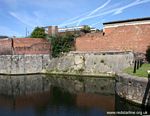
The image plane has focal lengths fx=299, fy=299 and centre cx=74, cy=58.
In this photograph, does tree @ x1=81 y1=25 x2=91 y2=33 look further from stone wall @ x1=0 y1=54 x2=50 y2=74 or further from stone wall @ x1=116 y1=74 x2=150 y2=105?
stone wall @ x1=116 y1=74 x2=150 y2=105

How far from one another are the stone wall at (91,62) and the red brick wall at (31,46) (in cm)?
181

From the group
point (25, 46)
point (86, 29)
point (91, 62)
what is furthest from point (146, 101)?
point (86, 29)

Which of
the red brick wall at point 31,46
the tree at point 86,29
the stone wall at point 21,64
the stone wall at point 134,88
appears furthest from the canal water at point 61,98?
the tree at point 86,29

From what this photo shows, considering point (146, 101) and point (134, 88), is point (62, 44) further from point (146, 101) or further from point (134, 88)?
Result: point (146, 101)

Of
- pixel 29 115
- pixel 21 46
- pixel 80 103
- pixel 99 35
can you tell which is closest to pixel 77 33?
pixel 99 35

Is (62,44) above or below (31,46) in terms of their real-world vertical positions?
above

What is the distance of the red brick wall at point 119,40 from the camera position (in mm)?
27422

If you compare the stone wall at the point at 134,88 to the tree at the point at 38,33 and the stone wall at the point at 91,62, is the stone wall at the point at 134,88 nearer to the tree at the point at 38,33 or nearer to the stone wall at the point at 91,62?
the stone wall at the point at 91,62

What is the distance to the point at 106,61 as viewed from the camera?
2833 centimetres

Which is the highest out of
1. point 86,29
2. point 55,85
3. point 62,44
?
point 86,29

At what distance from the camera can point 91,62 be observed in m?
29.4

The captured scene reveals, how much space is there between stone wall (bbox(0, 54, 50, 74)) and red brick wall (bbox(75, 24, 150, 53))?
454 centimetres

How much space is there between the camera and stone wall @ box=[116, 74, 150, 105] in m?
14.4

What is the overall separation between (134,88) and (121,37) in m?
14.0
